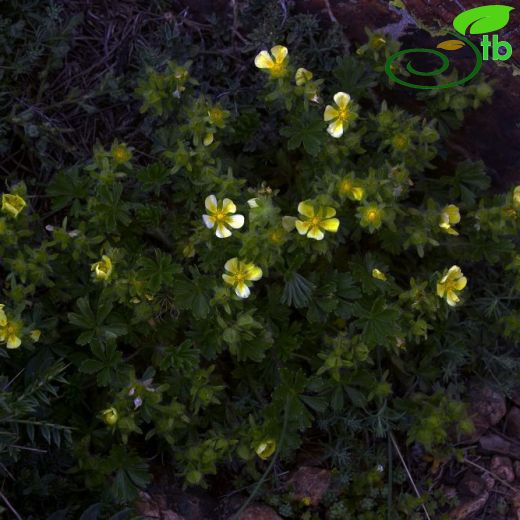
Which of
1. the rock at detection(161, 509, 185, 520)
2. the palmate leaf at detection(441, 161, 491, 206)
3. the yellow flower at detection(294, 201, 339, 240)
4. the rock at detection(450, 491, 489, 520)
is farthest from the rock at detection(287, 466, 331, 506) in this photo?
the palmate leaf at detection(441, 161, 491, 206)

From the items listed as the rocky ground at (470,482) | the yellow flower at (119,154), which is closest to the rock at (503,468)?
the rocky ground at (470,482)

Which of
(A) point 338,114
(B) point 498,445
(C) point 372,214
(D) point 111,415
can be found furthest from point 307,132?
(B) point 498,445

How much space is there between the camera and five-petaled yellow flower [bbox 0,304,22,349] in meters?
2.48

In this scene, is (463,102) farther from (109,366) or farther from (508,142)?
(109,366)

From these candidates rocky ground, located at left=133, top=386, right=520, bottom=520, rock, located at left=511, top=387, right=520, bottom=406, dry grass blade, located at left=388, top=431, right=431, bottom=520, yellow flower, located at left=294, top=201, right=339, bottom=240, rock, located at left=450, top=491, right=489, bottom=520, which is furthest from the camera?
rock, located at left=511, top=387, right=520, bottom=406

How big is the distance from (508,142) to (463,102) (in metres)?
0.44

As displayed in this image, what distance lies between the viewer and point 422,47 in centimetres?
318

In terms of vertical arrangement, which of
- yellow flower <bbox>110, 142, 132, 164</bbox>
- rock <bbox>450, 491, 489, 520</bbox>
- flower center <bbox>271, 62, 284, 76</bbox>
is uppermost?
flower center <bbox>271, 62, 284, 76</bbox>

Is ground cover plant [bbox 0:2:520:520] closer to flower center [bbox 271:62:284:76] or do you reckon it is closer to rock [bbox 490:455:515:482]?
flower center [bbox 271:62:284:76]

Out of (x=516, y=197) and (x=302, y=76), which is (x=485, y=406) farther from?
(x=302, y=76)

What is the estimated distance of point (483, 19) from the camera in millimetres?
3086

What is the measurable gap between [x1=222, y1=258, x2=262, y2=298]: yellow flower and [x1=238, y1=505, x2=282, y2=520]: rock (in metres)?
0.92

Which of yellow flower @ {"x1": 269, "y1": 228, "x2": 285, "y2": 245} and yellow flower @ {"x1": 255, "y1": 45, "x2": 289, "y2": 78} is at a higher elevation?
yellow flower @ {"x1": 255, "y1": 45, "x2": 289, "y2": 78}

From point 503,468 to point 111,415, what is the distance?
5.57 feet
